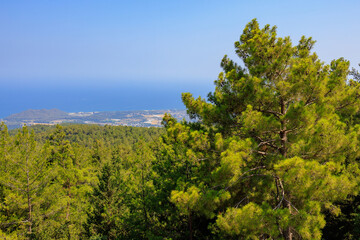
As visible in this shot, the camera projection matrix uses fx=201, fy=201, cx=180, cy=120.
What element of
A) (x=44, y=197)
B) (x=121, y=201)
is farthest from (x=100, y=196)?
(x=44, y=197)

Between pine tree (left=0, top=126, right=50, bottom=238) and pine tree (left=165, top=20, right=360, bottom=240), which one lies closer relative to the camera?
pine tree (left=165, top=20, right=360, bottom=240)

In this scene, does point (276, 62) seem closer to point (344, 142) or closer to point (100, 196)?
point (344, 142)

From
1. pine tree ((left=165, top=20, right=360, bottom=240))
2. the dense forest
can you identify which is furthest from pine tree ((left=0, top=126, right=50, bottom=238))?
pine tree ((left=165, top=20, right=360, bottom=240))

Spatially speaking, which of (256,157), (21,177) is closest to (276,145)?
(256,157)

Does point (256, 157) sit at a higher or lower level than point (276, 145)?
lower

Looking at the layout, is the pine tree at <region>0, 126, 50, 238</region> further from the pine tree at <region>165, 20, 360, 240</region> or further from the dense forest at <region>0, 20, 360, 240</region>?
the pine tree at <region>165, 20, 360, 240</region>

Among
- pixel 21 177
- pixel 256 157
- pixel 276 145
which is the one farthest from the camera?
pixel 21 177

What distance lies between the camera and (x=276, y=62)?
5.63 metres

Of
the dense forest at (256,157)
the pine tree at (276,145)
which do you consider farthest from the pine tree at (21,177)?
the pine tree at (276,145)

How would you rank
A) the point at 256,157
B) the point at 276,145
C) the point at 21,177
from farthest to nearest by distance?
the point at 21,177
the point at 256,157
the point at 276,145

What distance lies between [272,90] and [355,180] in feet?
10.3

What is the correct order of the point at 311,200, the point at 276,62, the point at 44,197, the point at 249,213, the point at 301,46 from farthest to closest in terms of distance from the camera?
the point at 44,197 → the point at 301,46 → the point at 276,62 → the point at 311,200 → the point at 249,213

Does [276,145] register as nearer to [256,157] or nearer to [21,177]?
[256,157]

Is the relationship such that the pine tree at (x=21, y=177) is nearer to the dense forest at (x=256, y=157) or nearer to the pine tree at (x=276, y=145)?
the dense forest at (x=256, y=157)
